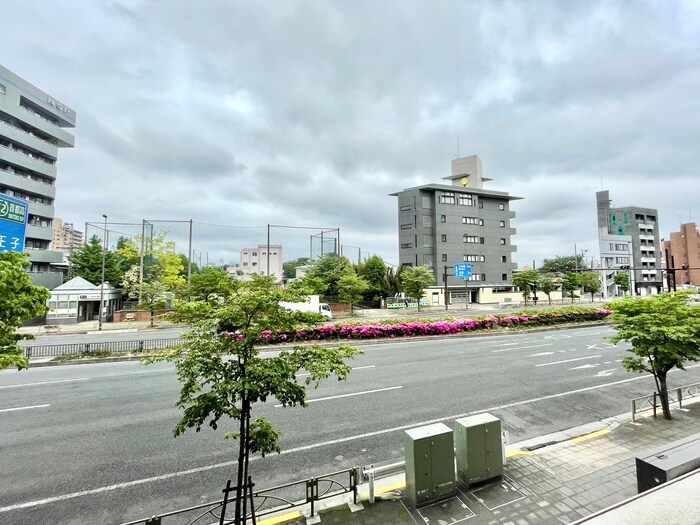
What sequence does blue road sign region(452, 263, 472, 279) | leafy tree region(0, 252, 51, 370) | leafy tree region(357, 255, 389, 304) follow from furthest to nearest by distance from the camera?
leafy tree region(357, 255, 389, 304) → blue road sign region(452, 263, 472, 279) → leafy tree region(0, 252, 51, 370)

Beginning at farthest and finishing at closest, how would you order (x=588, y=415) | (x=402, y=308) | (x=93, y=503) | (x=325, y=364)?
(x=402, y=308) → (x=588, y=415) → (x=93, y=503) → (x=325, y=364)

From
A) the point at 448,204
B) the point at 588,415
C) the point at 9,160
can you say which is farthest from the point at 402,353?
the point at 9,160

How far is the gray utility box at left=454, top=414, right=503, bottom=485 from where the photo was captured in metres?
5.99

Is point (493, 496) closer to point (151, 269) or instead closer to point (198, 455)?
point (198, 455)

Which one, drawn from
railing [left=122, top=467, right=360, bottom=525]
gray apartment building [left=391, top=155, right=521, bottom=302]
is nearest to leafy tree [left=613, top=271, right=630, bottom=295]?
gray apartment building [left=391, top=155, right=521, bottom=302]

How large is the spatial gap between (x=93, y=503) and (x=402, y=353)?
14995 mm

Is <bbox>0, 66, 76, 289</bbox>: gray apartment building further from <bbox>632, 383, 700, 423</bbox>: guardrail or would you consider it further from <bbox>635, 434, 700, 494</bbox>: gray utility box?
<bbox>632, 383, 700, 423</bbox>: guardrail

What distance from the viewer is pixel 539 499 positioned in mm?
5602

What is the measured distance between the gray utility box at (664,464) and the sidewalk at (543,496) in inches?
18.3

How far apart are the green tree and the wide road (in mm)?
2752

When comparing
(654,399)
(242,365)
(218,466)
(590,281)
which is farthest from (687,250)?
(242,365)

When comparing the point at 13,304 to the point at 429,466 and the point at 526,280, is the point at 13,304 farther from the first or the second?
the point at 526,280

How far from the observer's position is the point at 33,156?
4488 centimetres

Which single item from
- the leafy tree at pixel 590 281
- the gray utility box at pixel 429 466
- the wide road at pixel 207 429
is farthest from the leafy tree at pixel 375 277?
the gray utility box at pixel 429 466
